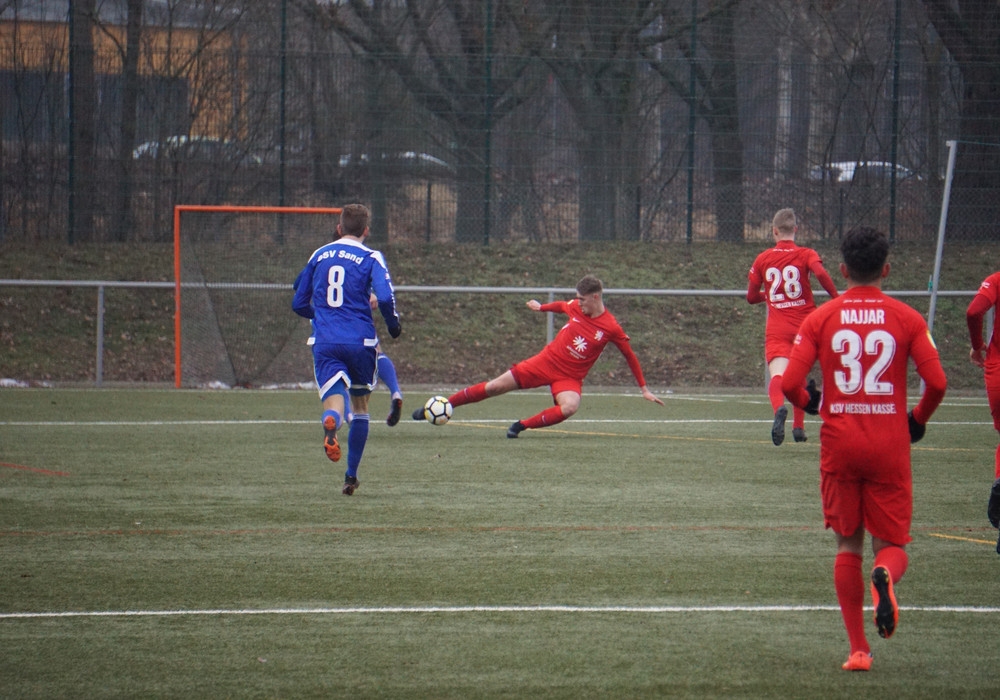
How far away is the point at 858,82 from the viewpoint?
69.9ft

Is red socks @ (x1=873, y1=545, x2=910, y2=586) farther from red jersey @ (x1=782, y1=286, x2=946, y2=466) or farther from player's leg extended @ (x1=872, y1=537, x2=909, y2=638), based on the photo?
red jersey @ (x1=782, y1=286, x2=946, y2=466)

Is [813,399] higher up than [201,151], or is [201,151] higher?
[201,151]

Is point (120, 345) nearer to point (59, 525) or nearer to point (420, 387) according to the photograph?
point (420, 387)

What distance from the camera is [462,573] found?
6.14 m

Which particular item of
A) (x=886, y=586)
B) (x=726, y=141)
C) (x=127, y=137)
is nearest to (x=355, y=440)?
(x=886, y=586)

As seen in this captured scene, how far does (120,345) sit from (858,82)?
13.0m

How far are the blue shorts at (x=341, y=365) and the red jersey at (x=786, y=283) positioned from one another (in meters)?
3.84

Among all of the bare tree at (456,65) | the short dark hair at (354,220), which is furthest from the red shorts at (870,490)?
the bare tree at (456,65)

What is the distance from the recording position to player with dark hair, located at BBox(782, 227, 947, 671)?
4.44m

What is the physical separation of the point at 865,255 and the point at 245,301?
1348cm

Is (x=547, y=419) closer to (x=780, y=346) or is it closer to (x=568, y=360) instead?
(x=568, y=360)

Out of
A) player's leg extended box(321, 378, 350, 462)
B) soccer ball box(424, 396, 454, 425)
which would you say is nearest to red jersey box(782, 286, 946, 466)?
player's leg extended box(321, 378, 350, 462)

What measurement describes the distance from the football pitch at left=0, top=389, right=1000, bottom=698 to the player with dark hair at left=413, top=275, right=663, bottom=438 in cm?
39

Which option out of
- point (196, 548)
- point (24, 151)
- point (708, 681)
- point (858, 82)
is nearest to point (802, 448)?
point (196, 548)
